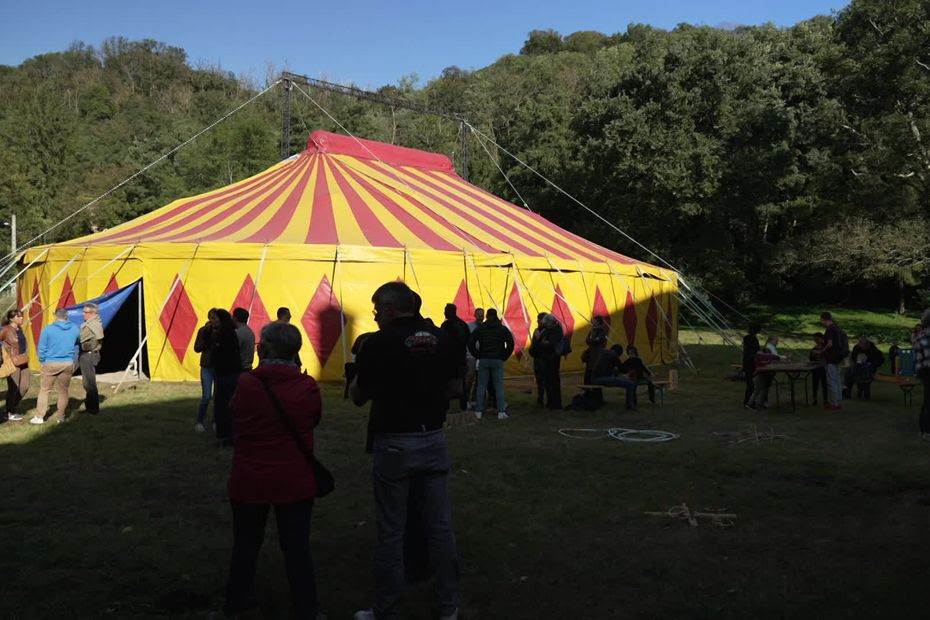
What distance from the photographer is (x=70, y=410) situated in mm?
8969

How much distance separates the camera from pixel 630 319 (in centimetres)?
1469

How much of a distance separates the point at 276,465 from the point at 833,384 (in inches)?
342

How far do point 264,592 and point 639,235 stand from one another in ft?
78.7

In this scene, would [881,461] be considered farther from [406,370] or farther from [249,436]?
[249,436]

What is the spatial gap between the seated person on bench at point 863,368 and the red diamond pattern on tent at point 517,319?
4.66m

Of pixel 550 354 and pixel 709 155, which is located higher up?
pixel 709 155

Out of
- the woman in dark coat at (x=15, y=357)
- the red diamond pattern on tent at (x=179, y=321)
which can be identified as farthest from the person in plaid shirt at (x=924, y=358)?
the red diamond pattern on tent at (x=179, y=321)

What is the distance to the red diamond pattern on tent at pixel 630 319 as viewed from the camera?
14.6 meters

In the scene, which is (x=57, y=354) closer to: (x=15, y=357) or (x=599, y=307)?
(x=15, y=357)

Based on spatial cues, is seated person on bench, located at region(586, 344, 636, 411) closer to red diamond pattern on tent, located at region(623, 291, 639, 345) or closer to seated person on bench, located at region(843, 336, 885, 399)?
seated person on bench, located at region(843, 336, 885, 399)

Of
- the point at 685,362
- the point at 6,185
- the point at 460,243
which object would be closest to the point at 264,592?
the point at 460,243

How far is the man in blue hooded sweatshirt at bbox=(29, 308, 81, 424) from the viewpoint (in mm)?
7895

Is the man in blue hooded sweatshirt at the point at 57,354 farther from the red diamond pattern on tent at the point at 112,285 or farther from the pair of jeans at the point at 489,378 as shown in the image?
the pair of jeans at the point at 489,378

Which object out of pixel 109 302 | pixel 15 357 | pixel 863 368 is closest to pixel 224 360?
pixel 15 357
